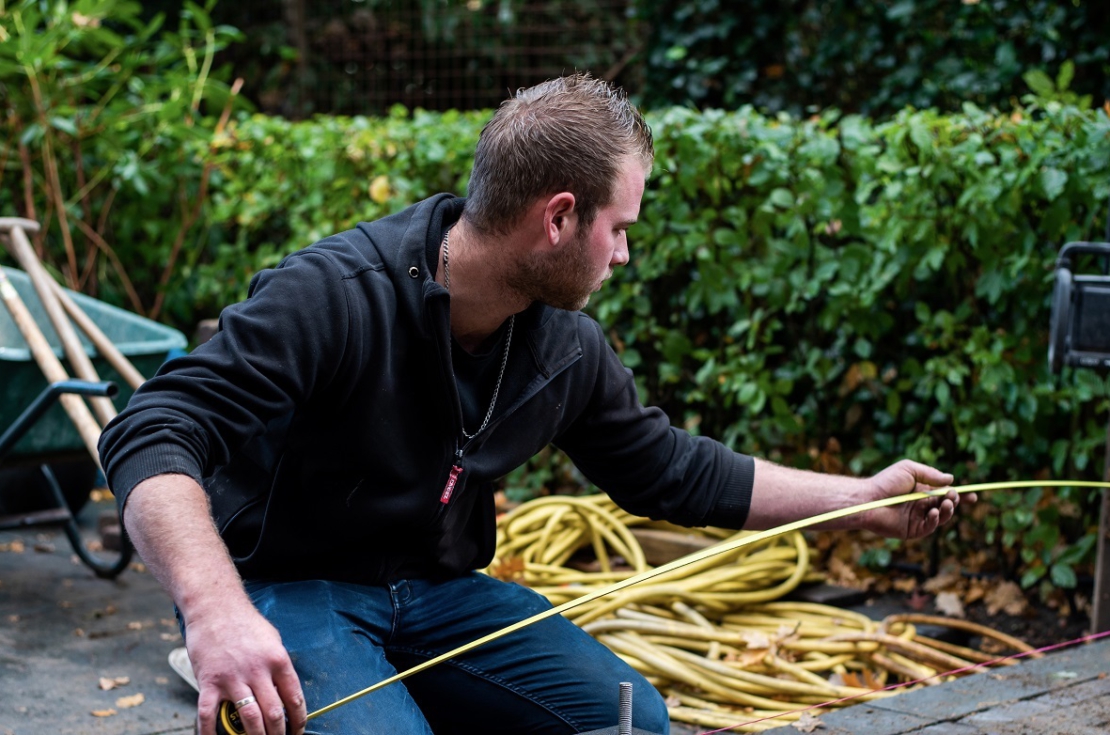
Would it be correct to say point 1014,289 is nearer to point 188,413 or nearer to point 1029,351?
point 1029,351

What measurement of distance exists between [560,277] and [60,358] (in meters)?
2.71

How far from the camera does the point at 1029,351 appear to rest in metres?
3.83

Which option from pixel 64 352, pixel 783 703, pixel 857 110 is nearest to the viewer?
pixel 783 703

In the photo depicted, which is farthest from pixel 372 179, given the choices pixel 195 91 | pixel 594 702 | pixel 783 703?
pixel 594 702

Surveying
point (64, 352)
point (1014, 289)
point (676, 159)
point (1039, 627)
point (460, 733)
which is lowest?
point (1039, 627)

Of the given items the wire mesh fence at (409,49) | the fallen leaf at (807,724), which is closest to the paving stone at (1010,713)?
the fallen leaf at (807,724)

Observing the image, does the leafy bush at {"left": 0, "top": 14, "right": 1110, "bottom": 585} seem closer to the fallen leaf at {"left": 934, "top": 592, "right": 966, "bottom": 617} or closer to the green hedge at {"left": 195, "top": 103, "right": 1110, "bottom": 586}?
the green hedge at {"left": 195, "top": 103, "right": 1110, "bottom": 586}

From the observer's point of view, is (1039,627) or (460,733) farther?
(1039,627)

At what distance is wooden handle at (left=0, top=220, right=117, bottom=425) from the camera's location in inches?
151

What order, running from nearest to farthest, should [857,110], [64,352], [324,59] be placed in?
1. [64,352]
2. [857,110]
3. [324,59]

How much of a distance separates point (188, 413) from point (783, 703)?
6.12ft

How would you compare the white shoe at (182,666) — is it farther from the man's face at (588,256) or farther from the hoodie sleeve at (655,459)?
the man's face at (588,256)

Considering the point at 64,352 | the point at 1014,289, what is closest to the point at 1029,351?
the point at 1014,289

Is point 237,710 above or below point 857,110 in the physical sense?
below
